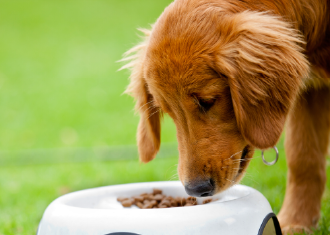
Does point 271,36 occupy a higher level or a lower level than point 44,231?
higher

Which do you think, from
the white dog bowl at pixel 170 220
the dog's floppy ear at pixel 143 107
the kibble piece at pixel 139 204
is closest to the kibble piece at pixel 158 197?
the kibble piece at pixel 139 204

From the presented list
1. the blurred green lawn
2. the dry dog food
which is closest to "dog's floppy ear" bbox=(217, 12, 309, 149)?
the blurred green lawn

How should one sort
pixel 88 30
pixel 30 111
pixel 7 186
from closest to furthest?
pixel 7 186 < pixel 30 111 < pixel 88 30

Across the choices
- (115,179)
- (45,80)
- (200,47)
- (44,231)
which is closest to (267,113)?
(200,47)

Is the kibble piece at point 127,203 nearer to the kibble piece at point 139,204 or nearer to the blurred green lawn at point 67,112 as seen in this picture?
the kibble piece at point 139,204

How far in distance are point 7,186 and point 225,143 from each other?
301 centimetres

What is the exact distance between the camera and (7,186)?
454 cm

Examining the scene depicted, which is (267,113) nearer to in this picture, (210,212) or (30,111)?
(210,212)

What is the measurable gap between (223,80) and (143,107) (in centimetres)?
80

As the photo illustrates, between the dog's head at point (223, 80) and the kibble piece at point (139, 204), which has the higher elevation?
the dog's head at point (223, 80)

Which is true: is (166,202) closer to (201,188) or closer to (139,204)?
(139,204)

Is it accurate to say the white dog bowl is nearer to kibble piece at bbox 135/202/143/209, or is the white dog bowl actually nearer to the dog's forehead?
kibble piece at bbox 135/202/143/209

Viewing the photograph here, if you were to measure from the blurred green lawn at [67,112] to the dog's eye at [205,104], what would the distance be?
→ 1.89 feet

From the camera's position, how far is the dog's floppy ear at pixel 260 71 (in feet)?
7.48
